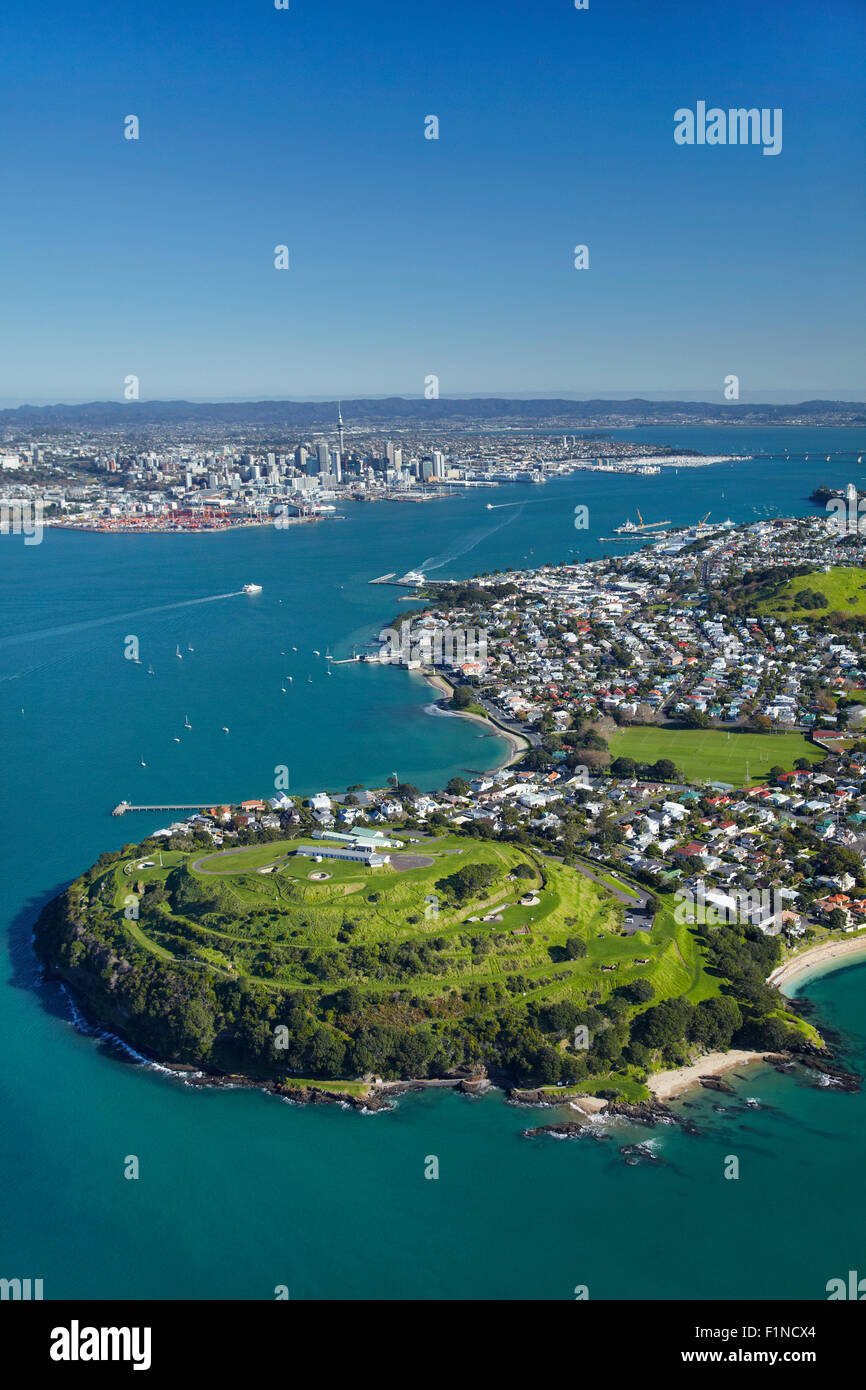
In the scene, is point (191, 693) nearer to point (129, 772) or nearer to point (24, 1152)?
point (129, 772)

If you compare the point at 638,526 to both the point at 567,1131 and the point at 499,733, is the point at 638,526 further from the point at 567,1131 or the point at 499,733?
the point at 567,1131

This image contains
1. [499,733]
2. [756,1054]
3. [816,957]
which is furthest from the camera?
[499,733]

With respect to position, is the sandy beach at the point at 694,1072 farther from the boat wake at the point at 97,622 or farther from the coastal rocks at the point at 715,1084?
the boat wake at the point at 97,622

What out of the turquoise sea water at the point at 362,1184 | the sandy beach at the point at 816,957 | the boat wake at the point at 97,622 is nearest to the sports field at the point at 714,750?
the sandy beach at the point at 816,957

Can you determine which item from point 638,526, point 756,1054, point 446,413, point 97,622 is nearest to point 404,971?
point 756,1054

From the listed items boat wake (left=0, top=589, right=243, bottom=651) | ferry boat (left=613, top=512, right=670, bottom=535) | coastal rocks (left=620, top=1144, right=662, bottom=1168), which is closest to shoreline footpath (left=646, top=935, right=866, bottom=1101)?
coastal rocks (left=620, top=1144, right=662, bottom=1168)

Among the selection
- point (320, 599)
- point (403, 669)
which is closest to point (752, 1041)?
point (403, 669)
